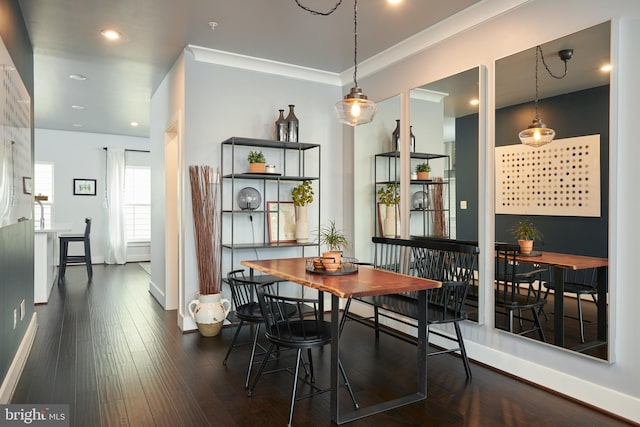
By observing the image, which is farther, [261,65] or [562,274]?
[261,65]

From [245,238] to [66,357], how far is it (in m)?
1.86

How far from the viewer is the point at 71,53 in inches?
171

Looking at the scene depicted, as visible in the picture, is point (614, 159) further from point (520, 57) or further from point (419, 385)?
point (419, 385)

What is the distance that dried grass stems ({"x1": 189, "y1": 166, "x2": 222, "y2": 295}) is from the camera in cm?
419

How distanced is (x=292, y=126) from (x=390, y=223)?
55.5 inches

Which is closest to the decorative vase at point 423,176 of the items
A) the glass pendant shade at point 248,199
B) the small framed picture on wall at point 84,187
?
the glass pendant shade at point 248,199

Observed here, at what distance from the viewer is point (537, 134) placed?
296 cm

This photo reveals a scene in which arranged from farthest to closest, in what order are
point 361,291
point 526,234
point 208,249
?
point 208,249, point 526,234, point 361,291

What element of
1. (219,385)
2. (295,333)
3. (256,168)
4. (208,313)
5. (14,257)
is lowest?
(219,385)

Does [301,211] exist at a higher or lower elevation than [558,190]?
lower

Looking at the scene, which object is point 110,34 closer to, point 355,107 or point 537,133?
point 355,107

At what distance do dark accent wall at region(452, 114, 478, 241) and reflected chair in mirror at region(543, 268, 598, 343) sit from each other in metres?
0.75

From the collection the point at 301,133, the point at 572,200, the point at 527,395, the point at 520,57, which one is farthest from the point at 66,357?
the point at 520,57

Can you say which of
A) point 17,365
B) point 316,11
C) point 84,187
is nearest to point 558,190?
point 316,11
